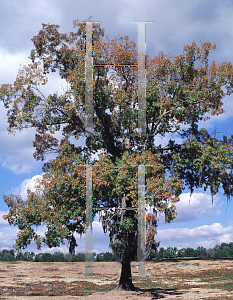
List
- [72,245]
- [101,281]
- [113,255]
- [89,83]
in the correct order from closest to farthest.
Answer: [72,245], [89,83], [101,281], [113,255]

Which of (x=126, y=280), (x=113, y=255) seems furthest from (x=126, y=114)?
(x=113, y=255)

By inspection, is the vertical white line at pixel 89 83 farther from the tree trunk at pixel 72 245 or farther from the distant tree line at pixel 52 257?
the distant tree line at pixel 52 257

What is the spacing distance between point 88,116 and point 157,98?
413cm

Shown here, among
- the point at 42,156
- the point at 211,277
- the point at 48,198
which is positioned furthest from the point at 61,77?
the point at 211,277

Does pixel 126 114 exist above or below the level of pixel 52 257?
above

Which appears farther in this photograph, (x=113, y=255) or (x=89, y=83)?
(x=113, y=255)

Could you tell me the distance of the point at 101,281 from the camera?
87.2ft

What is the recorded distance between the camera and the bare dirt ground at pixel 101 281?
63.3 feet

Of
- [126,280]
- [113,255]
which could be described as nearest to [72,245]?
[126,280]

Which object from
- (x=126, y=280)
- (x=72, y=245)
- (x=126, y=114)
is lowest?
(x=126, y=280)

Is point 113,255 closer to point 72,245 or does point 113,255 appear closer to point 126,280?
point 126,280

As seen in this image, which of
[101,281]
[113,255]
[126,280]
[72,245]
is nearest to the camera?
[72,245]

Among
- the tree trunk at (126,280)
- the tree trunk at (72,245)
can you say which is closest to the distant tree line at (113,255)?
the tree trunk at (126,280)

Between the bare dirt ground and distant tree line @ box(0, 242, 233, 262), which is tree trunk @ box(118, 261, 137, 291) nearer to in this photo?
the bare dirt ground
